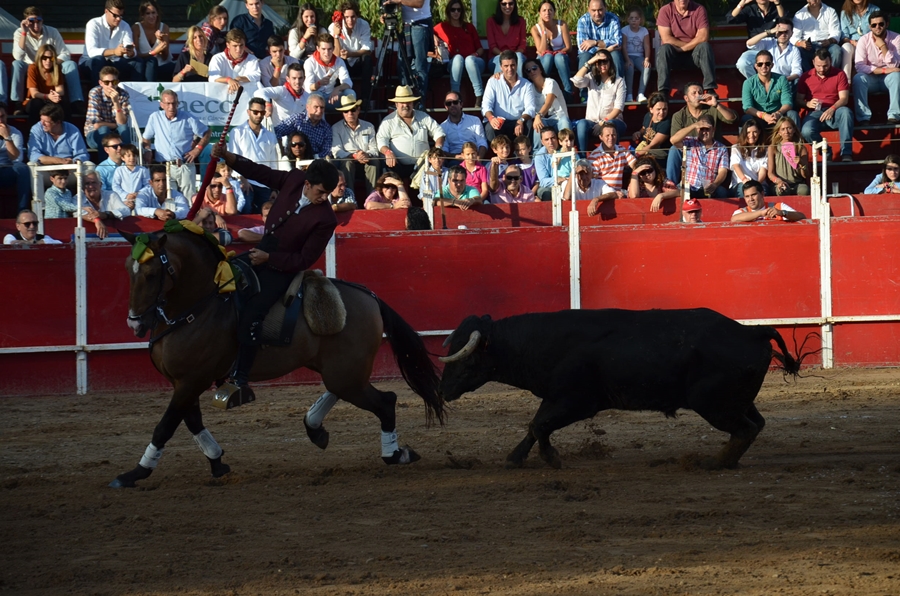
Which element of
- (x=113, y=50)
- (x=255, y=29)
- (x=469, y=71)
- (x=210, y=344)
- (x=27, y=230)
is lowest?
(x=210, y=344)

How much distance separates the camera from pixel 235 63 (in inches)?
553

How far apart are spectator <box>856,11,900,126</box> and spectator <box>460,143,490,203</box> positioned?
5.67m

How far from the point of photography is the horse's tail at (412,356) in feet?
23.8

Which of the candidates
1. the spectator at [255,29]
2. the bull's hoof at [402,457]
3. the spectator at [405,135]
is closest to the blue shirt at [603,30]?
the spectator at [405,135]

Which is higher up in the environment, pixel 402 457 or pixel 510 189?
pixel 510 189

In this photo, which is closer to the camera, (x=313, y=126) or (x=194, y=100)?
(x=313, y=126)

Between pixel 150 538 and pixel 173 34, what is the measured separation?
14886 mm

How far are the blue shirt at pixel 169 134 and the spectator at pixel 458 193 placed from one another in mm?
3074

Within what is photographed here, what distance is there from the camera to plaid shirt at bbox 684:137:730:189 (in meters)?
12.6

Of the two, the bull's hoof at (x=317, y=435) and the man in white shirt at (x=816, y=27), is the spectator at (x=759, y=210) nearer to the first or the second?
the man in white shirt at (x=816, y=27)

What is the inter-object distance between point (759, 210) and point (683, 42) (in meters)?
4.21

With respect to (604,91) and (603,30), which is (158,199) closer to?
(604,91)

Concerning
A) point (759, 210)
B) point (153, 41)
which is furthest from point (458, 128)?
point (153, 41)

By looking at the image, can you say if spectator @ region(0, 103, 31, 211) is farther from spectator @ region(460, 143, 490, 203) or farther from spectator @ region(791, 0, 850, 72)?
spectator @ region(791, 0, 850, 72)
